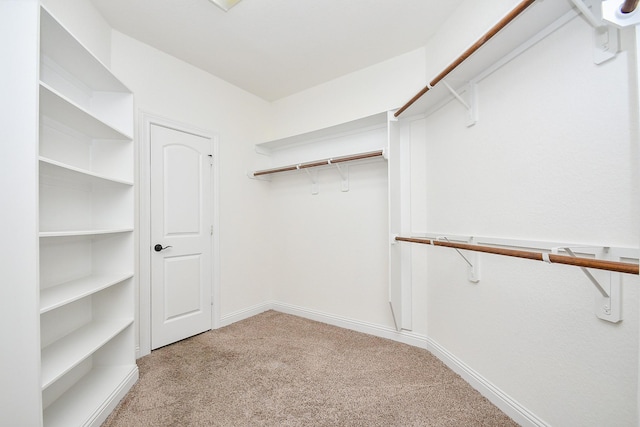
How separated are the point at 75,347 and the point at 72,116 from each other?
1273 millimetres

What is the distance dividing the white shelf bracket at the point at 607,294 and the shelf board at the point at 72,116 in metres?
2.21

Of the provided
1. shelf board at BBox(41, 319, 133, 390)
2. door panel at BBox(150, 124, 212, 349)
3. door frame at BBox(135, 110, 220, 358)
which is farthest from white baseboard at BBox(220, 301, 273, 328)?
shelf board at BBox(41, 319, 133, 390)

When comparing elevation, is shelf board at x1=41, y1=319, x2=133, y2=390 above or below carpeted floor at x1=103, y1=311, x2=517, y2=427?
above

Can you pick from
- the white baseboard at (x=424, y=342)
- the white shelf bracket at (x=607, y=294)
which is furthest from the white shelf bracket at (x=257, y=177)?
the white shelf bracket at (x=607, y=294)

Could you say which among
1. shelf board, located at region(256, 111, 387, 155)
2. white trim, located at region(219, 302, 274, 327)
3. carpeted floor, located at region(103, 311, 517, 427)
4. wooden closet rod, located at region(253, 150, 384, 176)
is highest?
shelf board, located at region(256, 111, 387, 155)

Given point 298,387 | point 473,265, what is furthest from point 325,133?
point 298,387

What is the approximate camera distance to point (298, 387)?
1.81 meters

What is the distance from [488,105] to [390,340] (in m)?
2.03

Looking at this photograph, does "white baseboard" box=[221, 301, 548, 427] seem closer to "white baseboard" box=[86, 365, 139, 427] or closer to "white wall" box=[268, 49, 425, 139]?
"white baseboard" box=[86, 365, 139, 427]

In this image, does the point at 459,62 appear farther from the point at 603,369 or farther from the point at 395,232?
the point at 603,369

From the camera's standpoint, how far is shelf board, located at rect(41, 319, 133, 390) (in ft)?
4.19

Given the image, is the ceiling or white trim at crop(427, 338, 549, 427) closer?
white trim at crop(427, 338, 549, 427)

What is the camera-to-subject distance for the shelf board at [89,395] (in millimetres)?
1394

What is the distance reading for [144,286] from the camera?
231 centimetres
